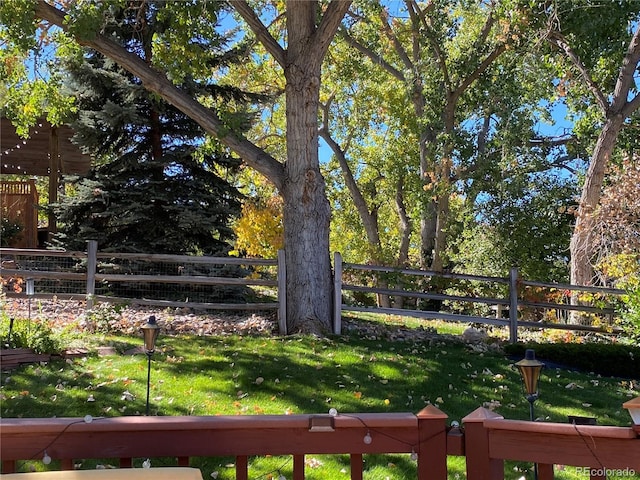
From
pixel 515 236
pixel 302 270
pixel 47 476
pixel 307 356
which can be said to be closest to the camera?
pixel 47 476

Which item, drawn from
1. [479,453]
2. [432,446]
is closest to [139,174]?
[432,446]

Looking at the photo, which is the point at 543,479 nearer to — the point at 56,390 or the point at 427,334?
the point at 56,390

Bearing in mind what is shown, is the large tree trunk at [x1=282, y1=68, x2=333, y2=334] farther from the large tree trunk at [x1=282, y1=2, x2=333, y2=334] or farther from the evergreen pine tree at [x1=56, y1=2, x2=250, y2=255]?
the evergreen pine tree at [x1=56, y1=2, x2=250, y2=255]

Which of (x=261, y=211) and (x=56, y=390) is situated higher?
(x=261, y=211)

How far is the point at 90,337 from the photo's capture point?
7.34 m

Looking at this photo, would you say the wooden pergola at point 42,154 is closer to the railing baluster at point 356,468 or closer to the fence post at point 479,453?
the railing baluster at point 356,468

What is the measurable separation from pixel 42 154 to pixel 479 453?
16.3 meters

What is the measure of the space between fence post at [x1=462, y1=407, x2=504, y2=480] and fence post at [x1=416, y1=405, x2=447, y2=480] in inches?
3.7

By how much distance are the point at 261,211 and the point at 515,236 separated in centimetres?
737

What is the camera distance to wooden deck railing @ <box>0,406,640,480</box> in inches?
81.6

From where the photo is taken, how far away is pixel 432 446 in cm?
220

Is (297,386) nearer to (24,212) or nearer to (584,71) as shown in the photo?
(584,71)

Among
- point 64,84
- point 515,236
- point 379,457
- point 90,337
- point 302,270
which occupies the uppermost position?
point 64,84

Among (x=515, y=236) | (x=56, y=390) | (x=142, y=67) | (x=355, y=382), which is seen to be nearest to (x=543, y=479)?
(x=355, y=382)
